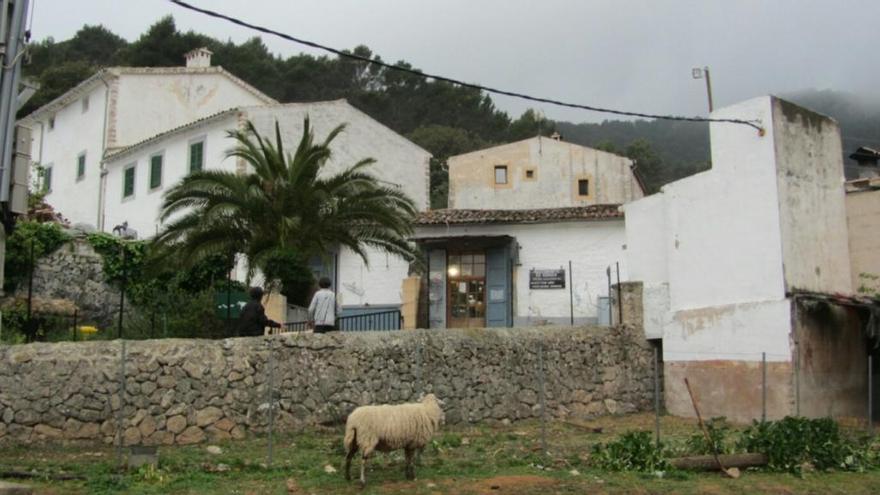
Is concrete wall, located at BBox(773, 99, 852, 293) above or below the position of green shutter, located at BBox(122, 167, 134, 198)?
below

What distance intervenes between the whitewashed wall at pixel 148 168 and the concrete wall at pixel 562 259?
934cm

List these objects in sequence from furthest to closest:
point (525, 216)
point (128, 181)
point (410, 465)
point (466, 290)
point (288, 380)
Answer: point (128, 181)
point (466, 290)
point (525, 216)
point (288, 380)
point (410, 465)

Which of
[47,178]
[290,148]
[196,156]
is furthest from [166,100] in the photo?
[47,178]

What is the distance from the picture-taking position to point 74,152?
38.1m

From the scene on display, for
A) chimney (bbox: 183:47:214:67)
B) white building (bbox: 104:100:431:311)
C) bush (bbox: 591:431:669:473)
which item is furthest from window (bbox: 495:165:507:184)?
bush (bbox: 591:431:669:473)

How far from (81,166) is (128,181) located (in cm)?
473

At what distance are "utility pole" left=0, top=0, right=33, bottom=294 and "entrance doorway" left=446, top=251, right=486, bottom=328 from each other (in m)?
16.4

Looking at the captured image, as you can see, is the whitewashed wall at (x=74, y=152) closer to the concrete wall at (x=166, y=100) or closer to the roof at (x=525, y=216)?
the concrete wall at (x=166, y=100)

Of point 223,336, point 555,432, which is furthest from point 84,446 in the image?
point 555,432

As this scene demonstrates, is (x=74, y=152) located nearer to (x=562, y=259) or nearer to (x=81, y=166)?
(x=81, y=166)

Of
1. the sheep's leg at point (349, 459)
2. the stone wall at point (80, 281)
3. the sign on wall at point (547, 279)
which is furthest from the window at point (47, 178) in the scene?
the sheep's leg at point (349, 459)

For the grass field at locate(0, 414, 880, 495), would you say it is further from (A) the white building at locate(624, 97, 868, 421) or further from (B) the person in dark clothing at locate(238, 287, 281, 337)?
(A) the white building at locate(624, 97, 868, 421)

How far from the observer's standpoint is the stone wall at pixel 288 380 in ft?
44.5

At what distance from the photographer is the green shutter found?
33719 mm
